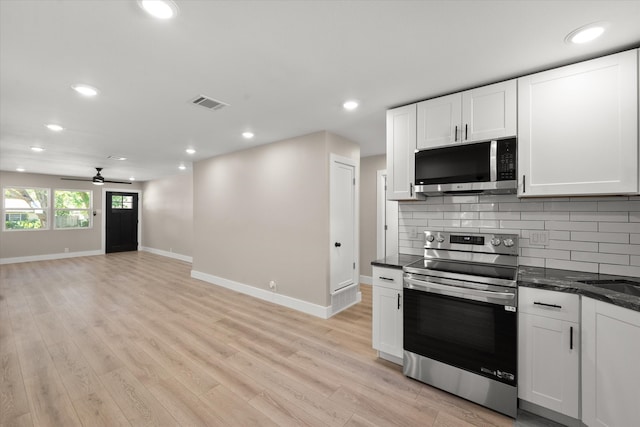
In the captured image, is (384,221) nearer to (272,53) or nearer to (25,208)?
(272,53)

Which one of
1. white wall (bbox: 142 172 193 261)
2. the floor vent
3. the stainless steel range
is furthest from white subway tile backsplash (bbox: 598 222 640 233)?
white wall (bbox: 142 172 193 261)

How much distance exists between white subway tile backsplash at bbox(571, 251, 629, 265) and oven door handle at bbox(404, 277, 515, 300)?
795 mm

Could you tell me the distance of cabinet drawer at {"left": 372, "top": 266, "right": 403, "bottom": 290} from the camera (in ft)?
7.92

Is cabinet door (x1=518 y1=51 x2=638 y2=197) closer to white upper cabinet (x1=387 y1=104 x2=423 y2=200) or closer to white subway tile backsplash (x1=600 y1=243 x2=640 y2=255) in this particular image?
white subway tile backsplash (x1=600 y1=243 x2=640 y2=255)

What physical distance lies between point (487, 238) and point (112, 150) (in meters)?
5.98

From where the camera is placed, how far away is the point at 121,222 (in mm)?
9312

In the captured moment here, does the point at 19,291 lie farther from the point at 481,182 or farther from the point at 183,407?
the point at 481,182

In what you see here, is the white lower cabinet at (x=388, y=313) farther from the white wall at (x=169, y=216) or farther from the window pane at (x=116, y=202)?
the window pane at (x=116, y=202)

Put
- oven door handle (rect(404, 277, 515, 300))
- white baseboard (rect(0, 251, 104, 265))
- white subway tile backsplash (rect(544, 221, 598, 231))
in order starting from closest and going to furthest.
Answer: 1. oven door handle (rect(404, 277, 515, 300))
2. white subway tile backsplash (rect(544, 221, 598, 231))
3. white baseboard (rect(0, 251, 104, 265))

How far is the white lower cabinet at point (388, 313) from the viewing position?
2418mm

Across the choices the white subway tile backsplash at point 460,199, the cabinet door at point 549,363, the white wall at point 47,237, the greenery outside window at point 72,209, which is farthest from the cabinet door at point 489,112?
the greenery outside window at point 72,209

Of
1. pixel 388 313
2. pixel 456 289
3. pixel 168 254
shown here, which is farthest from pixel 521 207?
pixel 168 254

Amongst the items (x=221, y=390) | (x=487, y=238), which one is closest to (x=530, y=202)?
(x=487, y=238)

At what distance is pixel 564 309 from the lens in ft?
5.65
